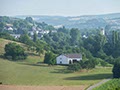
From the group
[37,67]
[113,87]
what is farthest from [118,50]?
[113,87]

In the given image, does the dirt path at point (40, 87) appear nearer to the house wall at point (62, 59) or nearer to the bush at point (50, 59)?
the bush at point (50, 59)

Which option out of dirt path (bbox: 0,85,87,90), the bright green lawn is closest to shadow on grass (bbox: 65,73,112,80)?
the bright green lawn

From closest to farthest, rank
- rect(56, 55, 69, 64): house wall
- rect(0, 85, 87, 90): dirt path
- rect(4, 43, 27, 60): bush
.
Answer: rect(0, 85, 87, 90): dirt path < rect(56, 55, 69, 64): house wall < rect(4, 43, 27, 60): bush

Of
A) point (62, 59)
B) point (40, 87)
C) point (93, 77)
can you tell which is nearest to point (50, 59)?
point (62, 59)

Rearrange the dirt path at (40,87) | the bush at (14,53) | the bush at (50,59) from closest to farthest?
the dirt path at (40,87)
the bush at (50,59)
the bush at (14,53)

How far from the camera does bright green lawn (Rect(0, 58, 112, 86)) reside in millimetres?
36856

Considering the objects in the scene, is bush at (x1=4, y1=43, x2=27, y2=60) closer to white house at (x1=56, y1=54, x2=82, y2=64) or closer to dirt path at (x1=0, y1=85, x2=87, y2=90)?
white house at (x1=56, y1=54, x2=82, y2=64)

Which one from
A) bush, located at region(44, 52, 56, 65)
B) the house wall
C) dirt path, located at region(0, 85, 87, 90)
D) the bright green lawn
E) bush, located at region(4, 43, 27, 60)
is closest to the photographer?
dirt path, located at region(0, 85, 87, 90)

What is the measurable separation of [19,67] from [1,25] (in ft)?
268

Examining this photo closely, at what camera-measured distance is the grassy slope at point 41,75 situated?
121 feet

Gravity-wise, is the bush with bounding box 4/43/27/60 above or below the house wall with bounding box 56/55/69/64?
above

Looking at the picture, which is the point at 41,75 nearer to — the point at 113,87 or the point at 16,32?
the point at 113,87

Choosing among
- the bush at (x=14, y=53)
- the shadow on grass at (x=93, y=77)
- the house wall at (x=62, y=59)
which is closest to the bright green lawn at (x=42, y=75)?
the shadow on grass at (x=93, y=77)

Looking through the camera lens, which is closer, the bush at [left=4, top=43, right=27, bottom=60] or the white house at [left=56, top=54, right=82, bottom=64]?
the white house at [left=56, top=54, right=82, bottom=64]
